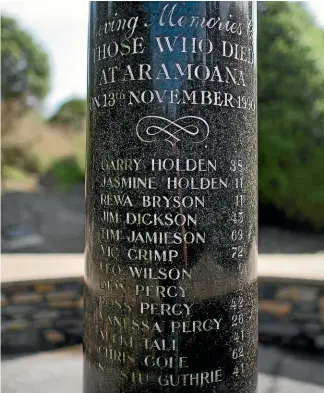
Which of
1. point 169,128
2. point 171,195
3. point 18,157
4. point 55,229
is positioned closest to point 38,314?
point 171,195

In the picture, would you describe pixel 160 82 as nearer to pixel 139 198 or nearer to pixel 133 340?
pixel 139 198

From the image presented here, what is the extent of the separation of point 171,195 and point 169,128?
364 millimetres

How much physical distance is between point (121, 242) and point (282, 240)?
9.67 m

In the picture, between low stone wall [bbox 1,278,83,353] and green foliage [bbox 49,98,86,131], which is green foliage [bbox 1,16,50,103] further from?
low stone wall [bbox 1,278,83,353]

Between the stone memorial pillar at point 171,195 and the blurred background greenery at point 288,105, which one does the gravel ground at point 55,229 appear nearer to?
the blurred background greenery at point 288,105

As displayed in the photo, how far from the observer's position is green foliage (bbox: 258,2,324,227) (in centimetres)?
1130

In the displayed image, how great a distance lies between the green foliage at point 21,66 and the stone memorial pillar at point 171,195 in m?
11.2

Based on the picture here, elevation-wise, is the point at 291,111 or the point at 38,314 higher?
the point at 291,111

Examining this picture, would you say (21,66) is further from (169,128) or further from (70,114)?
(169,128)

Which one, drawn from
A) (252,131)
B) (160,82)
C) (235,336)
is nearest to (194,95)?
(160,82)

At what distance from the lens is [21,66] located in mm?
13562

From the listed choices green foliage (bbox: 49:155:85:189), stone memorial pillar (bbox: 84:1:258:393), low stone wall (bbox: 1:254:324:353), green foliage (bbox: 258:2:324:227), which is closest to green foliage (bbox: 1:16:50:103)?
green foliage (bbox: 49:155:85:189)

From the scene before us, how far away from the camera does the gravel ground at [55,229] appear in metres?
11.2

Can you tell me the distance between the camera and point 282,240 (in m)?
11.7
